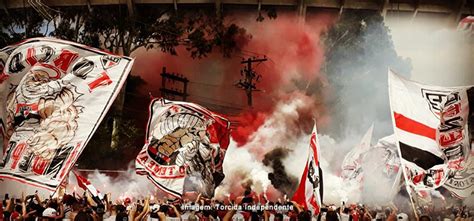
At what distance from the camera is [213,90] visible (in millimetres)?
14859

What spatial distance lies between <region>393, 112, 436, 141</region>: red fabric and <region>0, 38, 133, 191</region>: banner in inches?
135

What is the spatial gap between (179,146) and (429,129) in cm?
650

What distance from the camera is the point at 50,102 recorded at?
6238mm

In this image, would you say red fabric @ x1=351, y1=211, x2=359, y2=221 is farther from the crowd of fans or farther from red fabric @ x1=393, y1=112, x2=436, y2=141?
red fabric @ x1=393, y1=112, x2=436, y2=141

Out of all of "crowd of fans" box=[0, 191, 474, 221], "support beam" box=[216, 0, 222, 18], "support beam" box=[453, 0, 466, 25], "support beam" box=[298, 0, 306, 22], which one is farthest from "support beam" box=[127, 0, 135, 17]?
"support beam" box=[453, 0, 466, 25]

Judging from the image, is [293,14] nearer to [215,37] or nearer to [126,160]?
[215,37]

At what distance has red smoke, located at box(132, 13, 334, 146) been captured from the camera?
48.3 ft

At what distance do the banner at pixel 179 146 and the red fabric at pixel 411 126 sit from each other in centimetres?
586

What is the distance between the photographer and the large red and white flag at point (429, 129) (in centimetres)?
679

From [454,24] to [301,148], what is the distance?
18.1 feet

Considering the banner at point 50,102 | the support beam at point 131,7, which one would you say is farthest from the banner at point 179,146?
the banner at point 50,102

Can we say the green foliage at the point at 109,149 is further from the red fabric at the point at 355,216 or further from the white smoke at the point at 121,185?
the red fabric at the point at 355,216

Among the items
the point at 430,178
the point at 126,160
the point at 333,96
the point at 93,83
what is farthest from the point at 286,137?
the point at 93,83

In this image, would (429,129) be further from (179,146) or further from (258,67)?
(258,67)
